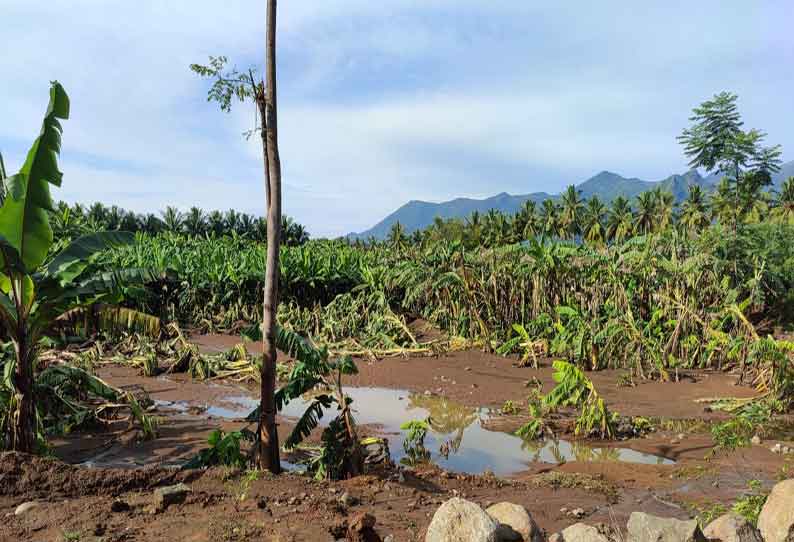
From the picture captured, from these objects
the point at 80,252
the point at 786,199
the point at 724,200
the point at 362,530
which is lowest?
the point at 362,530

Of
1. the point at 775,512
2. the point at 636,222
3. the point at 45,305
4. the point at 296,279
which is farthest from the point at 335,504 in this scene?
the point at 636,222

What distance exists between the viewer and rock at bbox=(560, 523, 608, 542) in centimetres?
356

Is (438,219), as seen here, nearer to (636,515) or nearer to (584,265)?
(584,265)

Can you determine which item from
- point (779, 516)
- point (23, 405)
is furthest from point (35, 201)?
point (779, 516)

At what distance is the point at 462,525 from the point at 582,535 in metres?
0.75

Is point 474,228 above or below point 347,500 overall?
above

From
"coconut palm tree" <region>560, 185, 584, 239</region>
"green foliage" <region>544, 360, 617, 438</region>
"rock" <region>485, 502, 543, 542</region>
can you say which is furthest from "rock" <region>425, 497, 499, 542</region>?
"coconut palm tree" <region>560, 185, 584, 239</region>

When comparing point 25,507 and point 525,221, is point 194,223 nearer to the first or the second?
point 525,221

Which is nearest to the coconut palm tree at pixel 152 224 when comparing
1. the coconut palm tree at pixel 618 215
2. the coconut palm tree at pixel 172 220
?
the coconut palm tree at pixel 172 220

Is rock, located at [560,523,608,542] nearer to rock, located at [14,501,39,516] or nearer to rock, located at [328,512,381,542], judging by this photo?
rock, located at [328,512,381,542]

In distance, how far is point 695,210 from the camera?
151ft

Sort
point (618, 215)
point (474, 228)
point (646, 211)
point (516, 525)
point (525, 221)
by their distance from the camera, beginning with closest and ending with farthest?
point (516, 525) < point (646, 211) < point (618, 215) < point (474, 228) < point (525, 221)

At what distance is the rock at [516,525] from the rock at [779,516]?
142cm

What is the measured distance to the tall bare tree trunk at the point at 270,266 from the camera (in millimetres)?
5172
